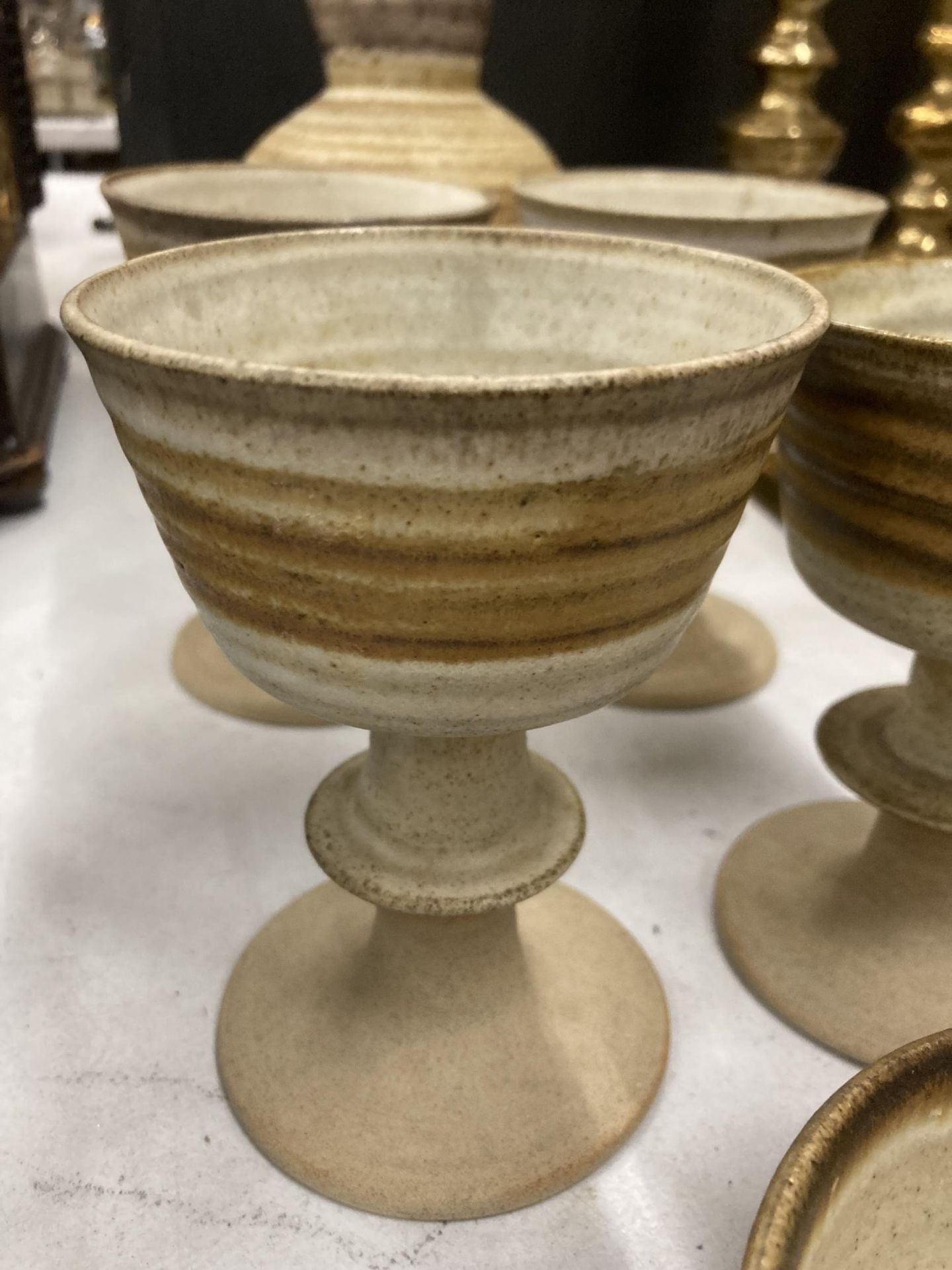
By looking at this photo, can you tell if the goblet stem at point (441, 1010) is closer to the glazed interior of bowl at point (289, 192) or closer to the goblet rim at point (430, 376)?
the goblet rim at point (430, 376)

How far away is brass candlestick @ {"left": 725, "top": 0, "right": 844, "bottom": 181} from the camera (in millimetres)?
1208

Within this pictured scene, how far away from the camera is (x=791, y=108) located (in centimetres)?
122

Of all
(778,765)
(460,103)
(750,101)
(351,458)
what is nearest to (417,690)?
(351,458)

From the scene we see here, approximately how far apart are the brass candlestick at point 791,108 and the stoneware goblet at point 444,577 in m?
0.84

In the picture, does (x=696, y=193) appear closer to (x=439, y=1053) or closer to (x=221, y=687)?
(x=221, y=687)

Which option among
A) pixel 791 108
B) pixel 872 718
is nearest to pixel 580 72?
pixel 791 108

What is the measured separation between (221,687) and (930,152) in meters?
0.96

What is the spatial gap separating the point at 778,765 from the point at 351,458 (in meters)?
0.60

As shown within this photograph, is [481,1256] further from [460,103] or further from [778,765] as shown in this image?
[460,103]

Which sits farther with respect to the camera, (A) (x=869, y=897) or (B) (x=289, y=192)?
(B) (x=289, y=192)

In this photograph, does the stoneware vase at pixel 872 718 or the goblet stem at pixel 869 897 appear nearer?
the stoneware vase at pixel 872 718

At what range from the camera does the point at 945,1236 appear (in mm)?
441

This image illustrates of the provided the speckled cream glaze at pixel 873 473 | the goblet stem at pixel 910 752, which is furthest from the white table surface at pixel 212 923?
the speckled cream glaze at pixel 873 473

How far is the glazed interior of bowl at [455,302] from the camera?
1.47 ft
